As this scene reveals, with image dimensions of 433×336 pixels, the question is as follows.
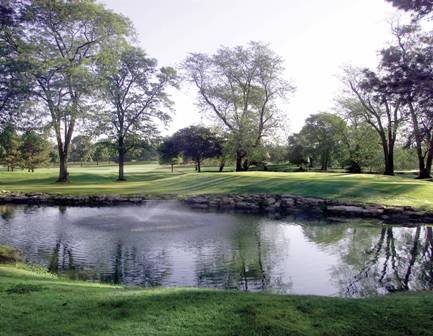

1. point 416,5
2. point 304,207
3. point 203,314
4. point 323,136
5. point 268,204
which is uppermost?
point 416,5

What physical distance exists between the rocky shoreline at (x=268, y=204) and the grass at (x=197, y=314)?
16933 millimetres

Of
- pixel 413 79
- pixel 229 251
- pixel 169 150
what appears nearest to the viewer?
pixel 413 79

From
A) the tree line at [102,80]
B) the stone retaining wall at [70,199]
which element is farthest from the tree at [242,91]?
the stone retaining wall at [70,199]

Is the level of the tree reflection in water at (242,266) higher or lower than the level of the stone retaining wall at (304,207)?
lower

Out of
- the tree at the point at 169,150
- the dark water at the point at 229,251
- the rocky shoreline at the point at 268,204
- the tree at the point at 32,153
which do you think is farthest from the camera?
the tree at the point at 169,150

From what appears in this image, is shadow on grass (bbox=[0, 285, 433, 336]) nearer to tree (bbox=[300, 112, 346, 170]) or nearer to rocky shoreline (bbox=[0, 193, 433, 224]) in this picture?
rocky shoreline (bbox=[0, 193, 433, 224])

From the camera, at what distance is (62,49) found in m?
41.5

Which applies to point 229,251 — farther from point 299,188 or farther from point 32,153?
point 32,153

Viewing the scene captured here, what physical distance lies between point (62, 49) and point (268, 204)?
27720 millimetres

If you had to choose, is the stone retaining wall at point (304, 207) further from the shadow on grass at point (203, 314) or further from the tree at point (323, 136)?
the tree at point (323, 136)

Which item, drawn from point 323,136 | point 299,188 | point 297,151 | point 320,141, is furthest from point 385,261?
point 297,151

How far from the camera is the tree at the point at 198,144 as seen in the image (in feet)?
224

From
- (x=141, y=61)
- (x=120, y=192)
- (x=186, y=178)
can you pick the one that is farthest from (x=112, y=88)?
(x=120, y=192)

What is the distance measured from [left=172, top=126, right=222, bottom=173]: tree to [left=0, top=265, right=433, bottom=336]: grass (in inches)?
2360
